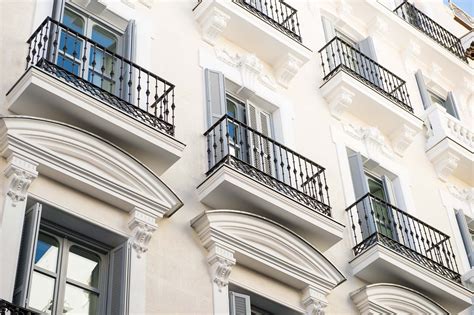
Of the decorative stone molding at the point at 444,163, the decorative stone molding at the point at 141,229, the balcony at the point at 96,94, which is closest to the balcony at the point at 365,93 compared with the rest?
the decorative stone molding at the point at 444,163

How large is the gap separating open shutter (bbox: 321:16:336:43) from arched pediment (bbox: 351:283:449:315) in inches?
215

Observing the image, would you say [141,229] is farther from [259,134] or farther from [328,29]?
[328,29]

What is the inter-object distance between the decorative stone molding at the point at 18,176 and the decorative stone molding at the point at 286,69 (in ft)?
18.7

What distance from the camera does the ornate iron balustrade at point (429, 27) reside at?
18438 millimetres

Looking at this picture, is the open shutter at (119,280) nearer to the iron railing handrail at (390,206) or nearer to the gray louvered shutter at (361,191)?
the iron railing handrail at (390,206)

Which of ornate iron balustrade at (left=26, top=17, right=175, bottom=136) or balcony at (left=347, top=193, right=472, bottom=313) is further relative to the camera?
balcony at (left=347, top=193, right=472, bottom=313)

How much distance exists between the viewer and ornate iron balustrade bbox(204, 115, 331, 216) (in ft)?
37.1

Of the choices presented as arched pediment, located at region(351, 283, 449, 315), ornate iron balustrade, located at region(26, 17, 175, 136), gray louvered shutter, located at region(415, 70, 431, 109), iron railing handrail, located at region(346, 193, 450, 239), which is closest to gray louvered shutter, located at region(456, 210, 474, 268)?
iron railing handrail, located at region(346, 193, 450, 239)

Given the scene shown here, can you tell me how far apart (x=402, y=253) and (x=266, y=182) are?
8.43 feet

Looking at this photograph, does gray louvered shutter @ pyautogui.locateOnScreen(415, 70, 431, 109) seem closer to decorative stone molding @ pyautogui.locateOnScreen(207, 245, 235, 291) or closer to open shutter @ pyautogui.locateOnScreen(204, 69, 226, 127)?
open shutter @ pyautogui.locateOnScreen(204, 69, 226, 127)

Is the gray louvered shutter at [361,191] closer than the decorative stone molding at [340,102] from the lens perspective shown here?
Yes

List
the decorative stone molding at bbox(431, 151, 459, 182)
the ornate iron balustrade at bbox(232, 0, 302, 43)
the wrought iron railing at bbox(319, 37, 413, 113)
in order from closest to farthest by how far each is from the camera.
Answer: the ornate iron balustrade at bbox(232, 0, 302, 43), the wrought iron railing at bbox(319, 37, 413, 113), the decorative stone molding at bbox(431, 151, 459, 182)

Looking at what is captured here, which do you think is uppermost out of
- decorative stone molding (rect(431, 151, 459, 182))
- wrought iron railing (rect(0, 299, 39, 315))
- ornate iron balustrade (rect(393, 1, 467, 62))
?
ornate iron balustrade (rect(393, 1, 467, 62))

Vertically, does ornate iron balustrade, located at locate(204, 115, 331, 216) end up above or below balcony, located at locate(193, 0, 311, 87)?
below
